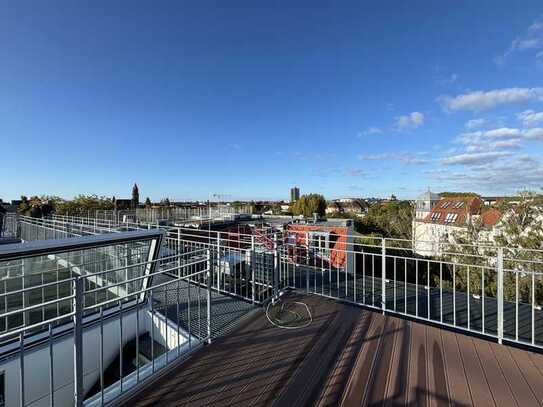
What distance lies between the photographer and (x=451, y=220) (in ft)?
82.2

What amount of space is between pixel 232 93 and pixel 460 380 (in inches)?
495

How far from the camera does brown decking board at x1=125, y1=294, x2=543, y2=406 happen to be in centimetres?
196

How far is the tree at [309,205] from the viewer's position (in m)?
29.7

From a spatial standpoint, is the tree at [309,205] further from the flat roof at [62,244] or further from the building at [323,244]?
the flat roof at [62,244]

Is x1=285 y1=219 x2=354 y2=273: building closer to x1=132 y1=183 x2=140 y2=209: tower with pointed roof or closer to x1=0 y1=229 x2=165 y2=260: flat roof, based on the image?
x1=0 y1=229 x2=165 y2=260: flat roof

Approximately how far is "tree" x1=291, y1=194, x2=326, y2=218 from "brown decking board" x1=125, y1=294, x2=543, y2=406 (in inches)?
1038

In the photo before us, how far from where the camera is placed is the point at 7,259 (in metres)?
2.19

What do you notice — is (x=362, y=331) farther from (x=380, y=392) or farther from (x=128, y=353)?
(x=128, y=353)

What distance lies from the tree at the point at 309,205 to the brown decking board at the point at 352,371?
26369 millimetres

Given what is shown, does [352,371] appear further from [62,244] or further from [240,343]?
[62,244]

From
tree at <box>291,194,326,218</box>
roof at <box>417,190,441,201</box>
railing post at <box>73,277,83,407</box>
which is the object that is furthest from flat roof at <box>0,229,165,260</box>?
roof at <box>417,190,441,201</box>

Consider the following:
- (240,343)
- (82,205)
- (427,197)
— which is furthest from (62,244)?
(427,197)

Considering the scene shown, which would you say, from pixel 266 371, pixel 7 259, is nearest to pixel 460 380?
pixel 266 371

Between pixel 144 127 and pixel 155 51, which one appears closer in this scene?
pixel 155 51
